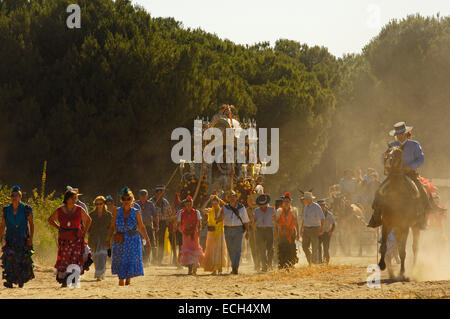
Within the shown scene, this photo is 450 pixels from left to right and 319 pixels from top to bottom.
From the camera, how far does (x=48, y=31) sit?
32406 mm

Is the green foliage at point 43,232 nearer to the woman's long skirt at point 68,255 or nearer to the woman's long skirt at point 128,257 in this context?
the woman's long skirt at point 68,255

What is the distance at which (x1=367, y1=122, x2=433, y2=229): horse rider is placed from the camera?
14547 millimetres

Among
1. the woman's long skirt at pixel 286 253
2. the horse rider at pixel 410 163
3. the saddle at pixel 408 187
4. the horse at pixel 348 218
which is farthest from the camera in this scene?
the horse at pixel 348 218

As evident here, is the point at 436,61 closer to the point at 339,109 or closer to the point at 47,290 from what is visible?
the point at 339,109

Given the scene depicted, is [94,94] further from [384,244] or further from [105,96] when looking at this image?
[384,244]

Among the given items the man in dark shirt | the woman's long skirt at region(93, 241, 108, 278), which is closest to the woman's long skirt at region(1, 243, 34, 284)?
the woman's long skirt at region(93, 241, 108, 278)

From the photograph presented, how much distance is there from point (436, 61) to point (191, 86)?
25305 millimetres

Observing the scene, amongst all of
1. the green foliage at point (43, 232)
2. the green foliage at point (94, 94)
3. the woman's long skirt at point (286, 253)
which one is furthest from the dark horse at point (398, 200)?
the green foliage at point (94, 94)

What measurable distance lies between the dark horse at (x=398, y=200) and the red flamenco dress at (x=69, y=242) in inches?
204

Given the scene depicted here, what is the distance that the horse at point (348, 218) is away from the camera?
89.7ft

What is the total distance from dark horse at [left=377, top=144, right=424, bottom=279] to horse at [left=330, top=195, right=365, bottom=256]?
41.6 ft

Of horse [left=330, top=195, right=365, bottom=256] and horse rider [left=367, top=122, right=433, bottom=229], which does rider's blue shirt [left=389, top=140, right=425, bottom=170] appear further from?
horse [left=330, top=195, right=365, bottom=256]
